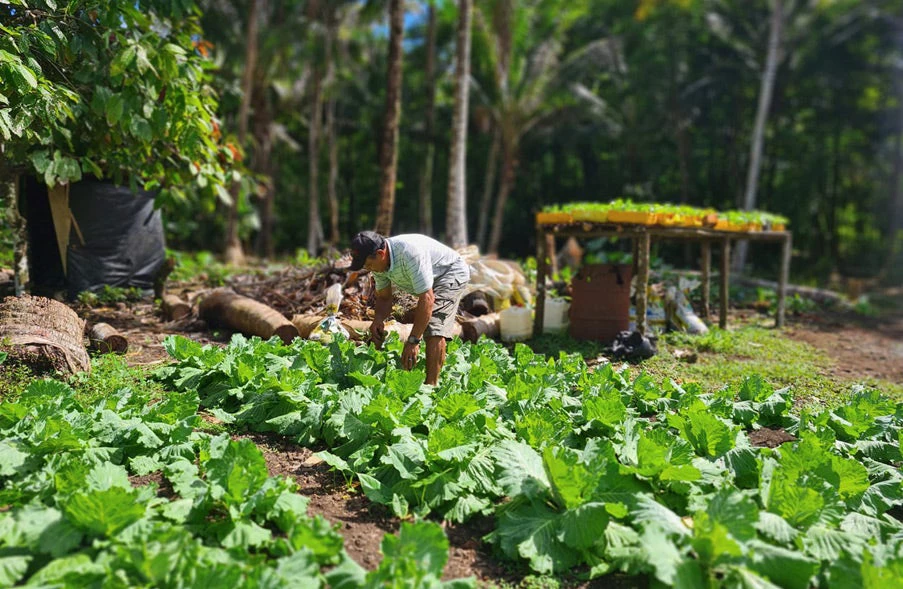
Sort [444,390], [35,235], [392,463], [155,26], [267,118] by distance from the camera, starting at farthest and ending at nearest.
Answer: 1. [267,118]
2. [35,235]
3. [155,26]
4. [444,390]
5. [392,463]

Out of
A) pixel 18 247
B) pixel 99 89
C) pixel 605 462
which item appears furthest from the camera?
pixel 18 247

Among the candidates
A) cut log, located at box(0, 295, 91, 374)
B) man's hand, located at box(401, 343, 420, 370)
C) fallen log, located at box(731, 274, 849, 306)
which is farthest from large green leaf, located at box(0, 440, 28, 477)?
fallen log, located at box(731, 274, 849, 306)

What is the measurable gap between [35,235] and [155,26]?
4036mm

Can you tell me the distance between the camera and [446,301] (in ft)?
17.0

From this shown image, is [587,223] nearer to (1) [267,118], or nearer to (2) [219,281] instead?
(2) [219,281]

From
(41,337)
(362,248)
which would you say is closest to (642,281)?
(362,248)

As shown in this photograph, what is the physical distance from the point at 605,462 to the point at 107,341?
201 inches

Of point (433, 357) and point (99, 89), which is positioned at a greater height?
point (99, 89)

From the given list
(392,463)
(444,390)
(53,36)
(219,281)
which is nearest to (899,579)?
(392,463)

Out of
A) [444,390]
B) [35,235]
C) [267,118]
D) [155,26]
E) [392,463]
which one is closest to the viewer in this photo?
[392,463]

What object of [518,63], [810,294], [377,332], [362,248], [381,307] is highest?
[518,63]

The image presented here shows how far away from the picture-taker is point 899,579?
248 cm

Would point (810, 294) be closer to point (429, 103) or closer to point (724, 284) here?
point (724, 284)

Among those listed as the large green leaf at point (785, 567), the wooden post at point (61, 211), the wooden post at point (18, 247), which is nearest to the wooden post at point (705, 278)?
the large green leaf at point (785, 567)
